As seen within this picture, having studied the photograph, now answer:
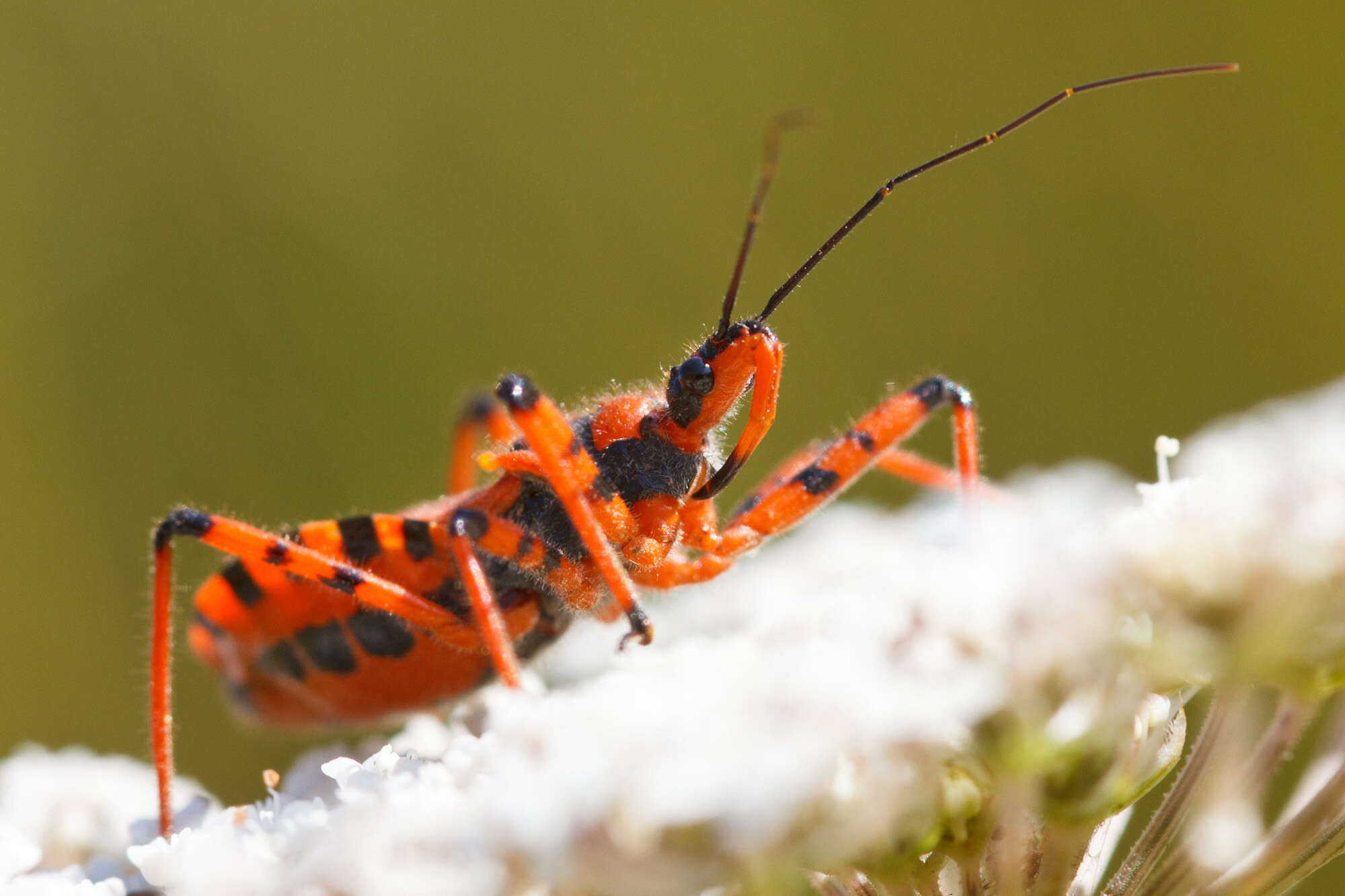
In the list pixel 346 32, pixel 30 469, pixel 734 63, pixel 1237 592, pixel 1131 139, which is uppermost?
pixel 346 32

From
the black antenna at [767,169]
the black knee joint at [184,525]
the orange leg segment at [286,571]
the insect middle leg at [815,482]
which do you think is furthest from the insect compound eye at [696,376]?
the black knee joint at [184,525]

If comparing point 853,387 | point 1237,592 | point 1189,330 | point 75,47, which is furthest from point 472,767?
point 75,47

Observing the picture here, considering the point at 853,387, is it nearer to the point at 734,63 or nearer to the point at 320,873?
the point at 734,63

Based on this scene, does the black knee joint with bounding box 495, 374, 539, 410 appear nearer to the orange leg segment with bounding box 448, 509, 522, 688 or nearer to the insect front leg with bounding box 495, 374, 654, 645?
the insect front leg with bounding box 495, 374, 654, 645

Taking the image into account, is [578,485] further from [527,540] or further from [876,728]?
[876,728]

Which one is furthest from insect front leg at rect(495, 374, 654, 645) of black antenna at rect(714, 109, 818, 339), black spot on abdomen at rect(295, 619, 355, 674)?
black spot on abdomen at rect(295, 619, 355, 674)

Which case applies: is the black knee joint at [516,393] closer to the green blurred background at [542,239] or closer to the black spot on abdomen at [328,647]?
the black spot on abdomen at [328,647]

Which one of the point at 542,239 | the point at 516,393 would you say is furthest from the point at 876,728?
the point at 542,239
